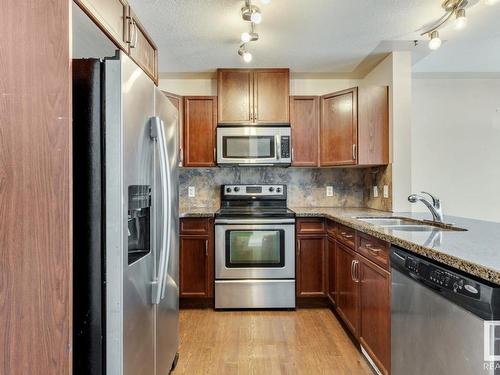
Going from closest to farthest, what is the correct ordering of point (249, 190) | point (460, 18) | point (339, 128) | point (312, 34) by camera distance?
point (460, 18), point (312, 34), point (339, 128), point (249, 190)

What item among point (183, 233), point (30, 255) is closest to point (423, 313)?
point (30, 255)

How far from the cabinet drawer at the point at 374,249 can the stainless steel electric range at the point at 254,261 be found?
2.93ft

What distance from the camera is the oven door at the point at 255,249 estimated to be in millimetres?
2885

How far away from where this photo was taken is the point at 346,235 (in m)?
2.41

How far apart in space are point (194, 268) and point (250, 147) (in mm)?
1280

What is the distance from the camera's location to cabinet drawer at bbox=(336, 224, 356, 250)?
2.27 metres

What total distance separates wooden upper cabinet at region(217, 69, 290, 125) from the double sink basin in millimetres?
1337

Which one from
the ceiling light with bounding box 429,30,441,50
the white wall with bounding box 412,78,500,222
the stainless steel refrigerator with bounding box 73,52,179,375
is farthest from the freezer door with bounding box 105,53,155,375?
the white wall with bounding box 412,78,500,222

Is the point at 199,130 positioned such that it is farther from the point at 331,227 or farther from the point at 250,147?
the point at 331,227

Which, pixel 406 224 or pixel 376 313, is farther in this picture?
pixel 406 224

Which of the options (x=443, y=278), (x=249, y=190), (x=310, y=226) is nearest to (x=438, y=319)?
(x=443, y=278)

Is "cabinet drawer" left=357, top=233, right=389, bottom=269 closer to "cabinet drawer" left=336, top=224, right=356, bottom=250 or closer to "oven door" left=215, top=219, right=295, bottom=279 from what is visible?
"cabinet drawer" left=336, top=224, right=356, bottom=250

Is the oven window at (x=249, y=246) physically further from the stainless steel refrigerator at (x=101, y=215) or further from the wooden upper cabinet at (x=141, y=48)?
the stainless steel refrigerator at (x=101, y=215)

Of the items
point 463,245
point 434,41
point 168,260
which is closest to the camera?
point 463,245
